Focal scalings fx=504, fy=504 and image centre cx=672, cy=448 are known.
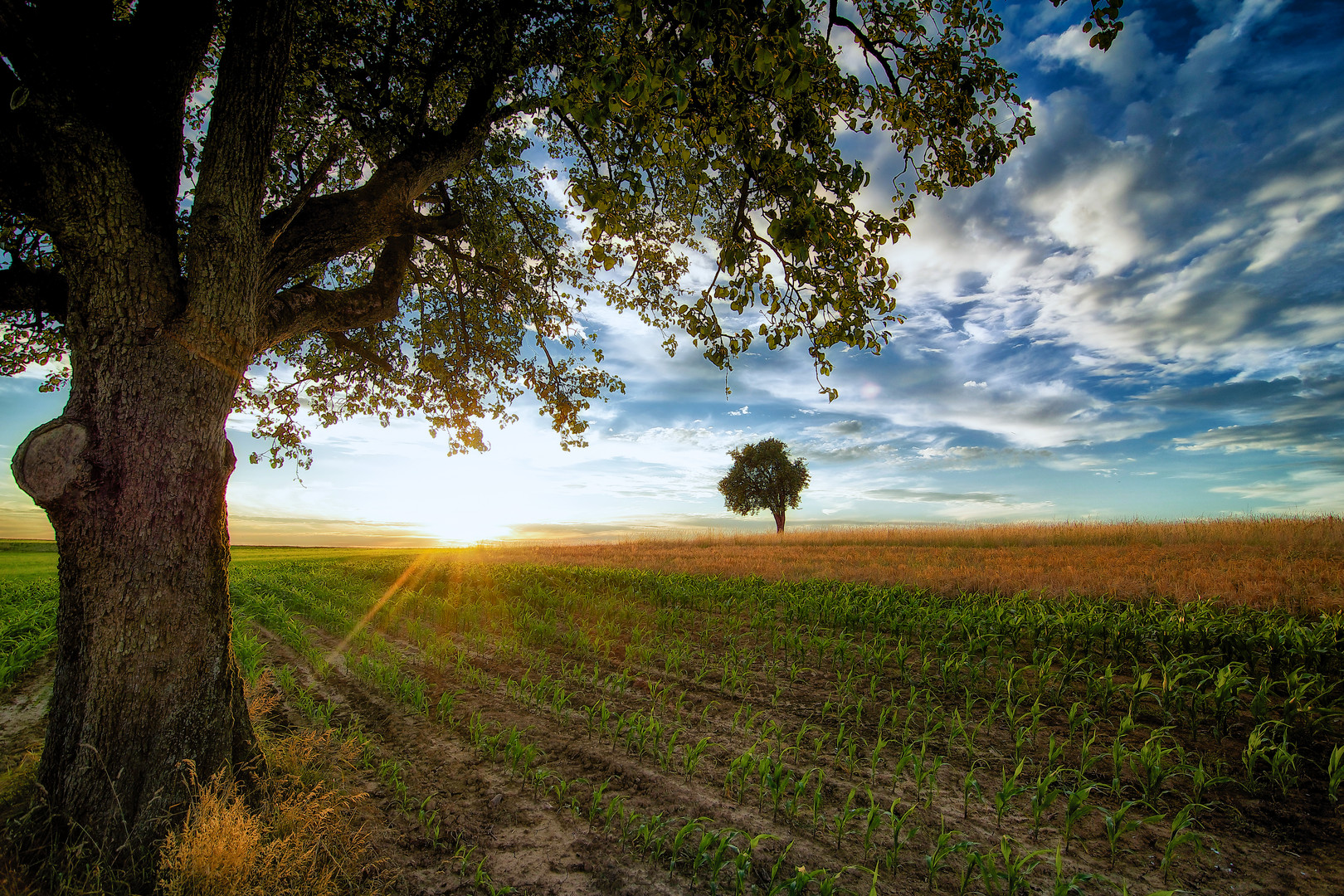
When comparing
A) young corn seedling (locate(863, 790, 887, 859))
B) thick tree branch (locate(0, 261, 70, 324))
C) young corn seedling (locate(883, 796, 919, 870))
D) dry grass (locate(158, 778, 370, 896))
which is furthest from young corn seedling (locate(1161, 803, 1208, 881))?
thick tree branch (locate(0, 261, 70, 324))

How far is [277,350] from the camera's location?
9.82 metres

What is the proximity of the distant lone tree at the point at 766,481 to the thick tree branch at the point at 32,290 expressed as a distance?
43326 mm

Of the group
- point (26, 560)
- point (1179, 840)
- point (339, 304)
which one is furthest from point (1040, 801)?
point (26, 560)

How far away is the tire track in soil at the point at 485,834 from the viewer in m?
3.29

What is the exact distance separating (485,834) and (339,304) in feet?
17.3

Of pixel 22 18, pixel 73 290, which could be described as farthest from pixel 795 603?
pixel 22 18

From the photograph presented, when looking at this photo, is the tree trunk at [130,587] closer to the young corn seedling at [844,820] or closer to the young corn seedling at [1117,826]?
the young corn seedling at [844,820]

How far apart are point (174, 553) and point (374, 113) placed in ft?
21.2

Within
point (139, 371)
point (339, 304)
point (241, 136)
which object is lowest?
point (139, 371)

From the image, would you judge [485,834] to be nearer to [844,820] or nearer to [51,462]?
[844,820]

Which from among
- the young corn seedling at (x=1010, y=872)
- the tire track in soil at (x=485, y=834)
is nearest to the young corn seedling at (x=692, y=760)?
the tire track in soil at (x=485, y=834)

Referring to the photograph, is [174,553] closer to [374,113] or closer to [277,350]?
[374,113]

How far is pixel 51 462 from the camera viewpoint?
339cm

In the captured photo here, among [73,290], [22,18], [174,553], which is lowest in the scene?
[174,553]
